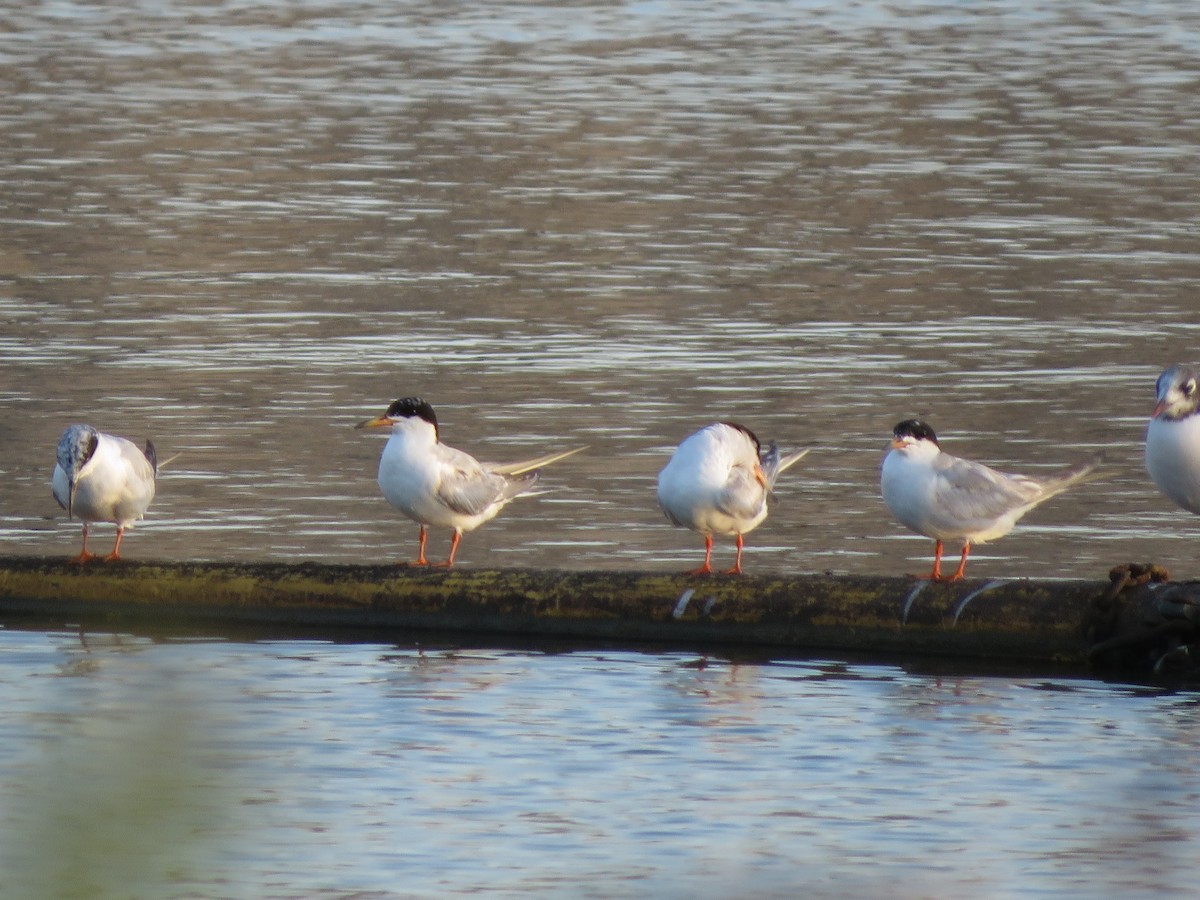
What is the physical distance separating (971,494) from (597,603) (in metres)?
1.55

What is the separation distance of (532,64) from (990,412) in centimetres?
2471

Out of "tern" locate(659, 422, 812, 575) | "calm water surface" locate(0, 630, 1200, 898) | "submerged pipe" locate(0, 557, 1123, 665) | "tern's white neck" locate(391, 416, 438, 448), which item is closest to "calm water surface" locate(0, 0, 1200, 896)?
"calm water surface" locate(0, 630, 1200, 898)

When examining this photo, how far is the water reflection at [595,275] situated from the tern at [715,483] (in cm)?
197

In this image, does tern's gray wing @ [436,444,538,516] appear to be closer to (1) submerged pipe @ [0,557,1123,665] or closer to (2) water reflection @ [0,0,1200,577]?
(1) submerged pipe @ [0,557,1123,665]

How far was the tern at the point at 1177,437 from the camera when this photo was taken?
860cm

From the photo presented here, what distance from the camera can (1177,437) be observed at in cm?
862

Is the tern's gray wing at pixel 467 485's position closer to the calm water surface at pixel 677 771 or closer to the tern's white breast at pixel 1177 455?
the calm water surface at pixel 677 771

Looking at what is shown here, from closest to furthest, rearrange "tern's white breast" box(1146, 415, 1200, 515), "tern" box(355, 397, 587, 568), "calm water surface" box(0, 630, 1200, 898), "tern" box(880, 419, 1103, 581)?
"calm water surface" box(0, 630, 1200, 898) → "tern's white breast" box(1146, 415, 1200, 515) → "tern" box(880, 419, 1103, 581) → "tern" box(355, 397, 587, 568)

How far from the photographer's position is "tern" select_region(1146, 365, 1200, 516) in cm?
860

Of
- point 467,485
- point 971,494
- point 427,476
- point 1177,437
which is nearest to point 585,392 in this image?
point 467,485

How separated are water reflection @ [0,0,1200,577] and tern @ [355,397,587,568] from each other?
1579 mm

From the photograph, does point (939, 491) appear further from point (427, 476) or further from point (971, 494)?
point (427, 476)

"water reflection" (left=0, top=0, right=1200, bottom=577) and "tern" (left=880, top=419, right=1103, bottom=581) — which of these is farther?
"water reflection" (left=0, top=0, right=1200, bottom=577)

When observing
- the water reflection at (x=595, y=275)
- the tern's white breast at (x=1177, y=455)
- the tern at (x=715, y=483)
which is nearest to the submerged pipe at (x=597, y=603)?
the tern at (x=715, y=483)
